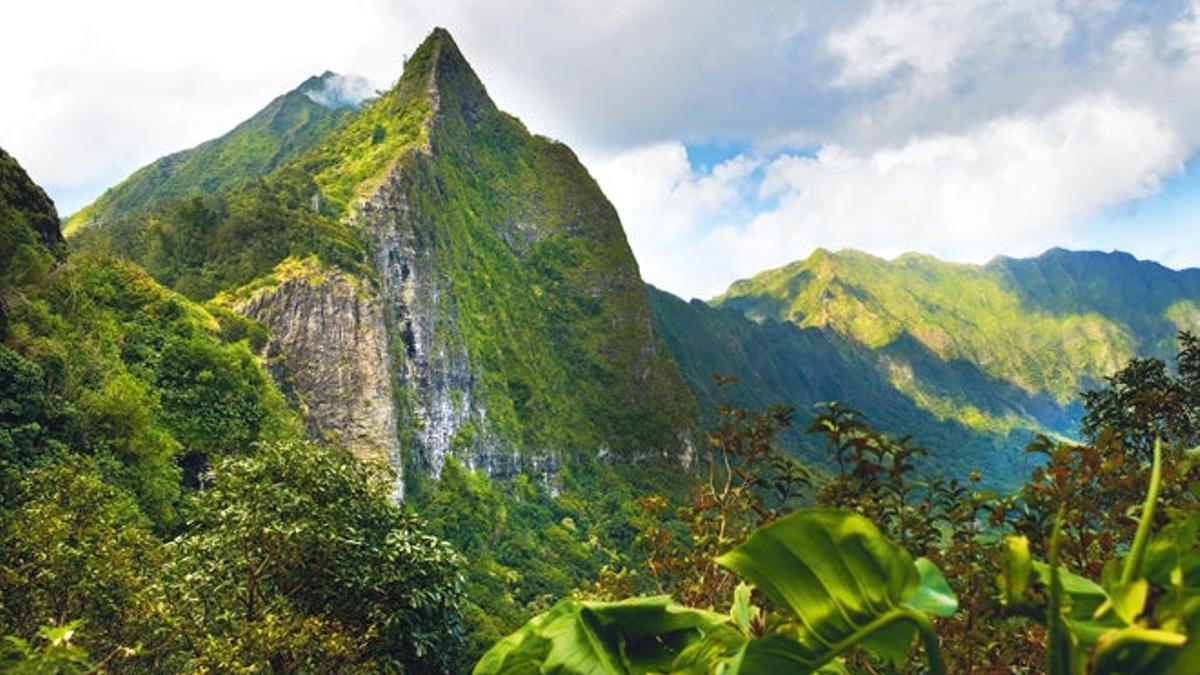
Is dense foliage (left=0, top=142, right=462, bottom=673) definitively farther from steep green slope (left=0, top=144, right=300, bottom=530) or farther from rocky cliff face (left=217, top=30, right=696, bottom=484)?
rocky cliff face (left=217, top=30, right=696, bottom=484)

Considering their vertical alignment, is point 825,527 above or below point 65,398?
below

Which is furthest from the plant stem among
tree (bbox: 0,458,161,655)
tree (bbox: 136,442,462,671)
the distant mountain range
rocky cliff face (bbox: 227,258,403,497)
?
rocky cliff face (bbox: 227,258,403,497)

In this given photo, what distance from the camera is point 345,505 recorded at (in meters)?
10.2

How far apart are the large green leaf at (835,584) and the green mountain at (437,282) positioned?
6394cm

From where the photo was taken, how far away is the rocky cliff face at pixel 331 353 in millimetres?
61875

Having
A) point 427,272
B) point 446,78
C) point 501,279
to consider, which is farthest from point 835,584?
point 446,78

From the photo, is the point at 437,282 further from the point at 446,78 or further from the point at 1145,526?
the point at 1145,526

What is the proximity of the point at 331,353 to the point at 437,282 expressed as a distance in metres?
34.7

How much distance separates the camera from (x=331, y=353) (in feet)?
219

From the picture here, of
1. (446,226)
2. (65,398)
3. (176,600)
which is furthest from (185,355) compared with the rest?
(446,226)

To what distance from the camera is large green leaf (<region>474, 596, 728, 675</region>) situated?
4.10 ft

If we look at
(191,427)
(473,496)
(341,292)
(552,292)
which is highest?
(552,292)

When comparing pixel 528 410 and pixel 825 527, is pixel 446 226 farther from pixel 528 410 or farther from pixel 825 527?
pixel 825 527

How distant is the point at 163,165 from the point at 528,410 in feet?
345
